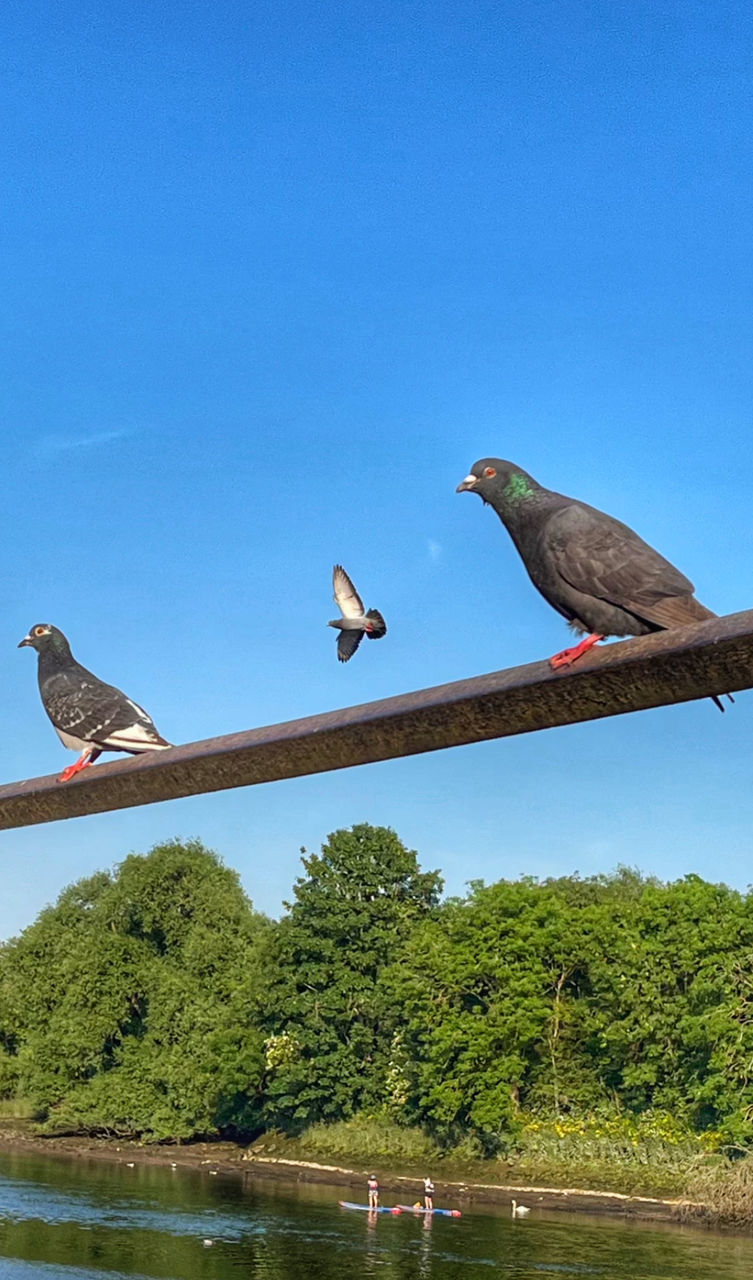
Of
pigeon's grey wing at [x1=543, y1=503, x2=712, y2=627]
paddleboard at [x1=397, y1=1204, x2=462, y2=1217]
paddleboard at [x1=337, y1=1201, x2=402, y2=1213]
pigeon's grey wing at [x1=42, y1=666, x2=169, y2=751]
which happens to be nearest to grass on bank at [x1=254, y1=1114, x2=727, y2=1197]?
paddleboard at [x1=397, y1=1204, x2=462, y2=1217]

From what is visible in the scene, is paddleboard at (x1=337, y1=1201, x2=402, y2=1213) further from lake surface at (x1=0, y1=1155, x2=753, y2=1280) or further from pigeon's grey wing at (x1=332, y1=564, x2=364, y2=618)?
pigeon's grey wing at (x1=332, y1=564, x2=364, y2=618)

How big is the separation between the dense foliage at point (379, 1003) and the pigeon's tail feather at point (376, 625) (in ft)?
133

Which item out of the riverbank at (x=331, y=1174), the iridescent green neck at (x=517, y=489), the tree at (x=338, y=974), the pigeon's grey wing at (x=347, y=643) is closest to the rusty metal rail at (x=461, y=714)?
the iridescent green neck at (x=517, y=489)

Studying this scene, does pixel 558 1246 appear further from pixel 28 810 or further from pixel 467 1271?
pixel 28 810

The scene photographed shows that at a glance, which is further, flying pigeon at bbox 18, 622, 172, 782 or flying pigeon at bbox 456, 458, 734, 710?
flying pigeon at bbox 18, 622, 172, 782

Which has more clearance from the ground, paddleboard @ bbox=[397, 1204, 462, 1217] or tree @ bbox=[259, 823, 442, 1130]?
tree @ bbox=[259, 823, 442, 1130]

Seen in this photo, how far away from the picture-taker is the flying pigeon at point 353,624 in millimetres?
5113

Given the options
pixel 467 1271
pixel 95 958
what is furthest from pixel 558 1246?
pixel 95 958

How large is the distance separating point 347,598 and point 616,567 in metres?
2.55

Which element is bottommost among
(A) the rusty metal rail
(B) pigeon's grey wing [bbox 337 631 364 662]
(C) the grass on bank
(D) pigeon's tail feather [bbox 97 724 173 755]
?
(C) the grass on bank

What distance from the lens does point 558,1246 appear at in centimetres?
3812

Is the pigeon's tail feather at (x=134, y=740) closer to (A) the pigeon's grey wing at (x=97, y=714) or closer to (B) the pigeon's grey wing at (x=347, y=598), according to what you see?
(A) the pigeon's grey wing at (x=97, y=714)

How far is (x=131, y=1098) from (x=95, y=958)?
7.96 meters

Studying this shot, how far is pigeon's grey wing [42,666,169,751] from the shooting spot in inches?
211
